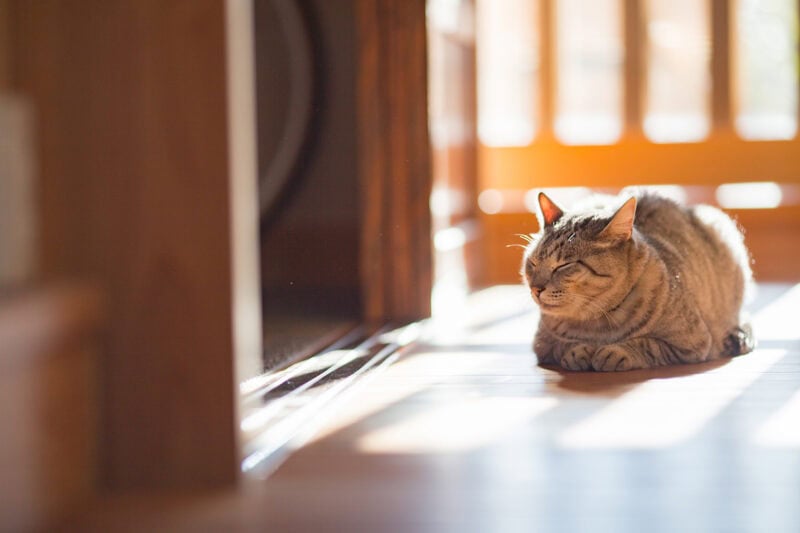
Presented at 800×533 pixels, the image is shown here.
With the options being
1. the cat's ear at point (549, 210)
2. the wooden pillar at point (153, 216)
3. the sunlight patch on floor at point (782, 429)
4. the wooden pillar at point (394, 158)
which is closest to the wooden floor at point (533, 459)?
the sunlight patch on floor at point (782, 429)

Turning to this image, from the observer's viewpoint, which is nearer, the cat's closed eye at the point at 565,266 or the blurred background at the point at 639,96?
the cat's closed eye at the point at 565,266

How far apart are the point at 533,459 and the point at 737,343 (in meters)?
1.18

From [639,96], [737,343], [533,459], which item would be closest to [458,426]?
[533,459]

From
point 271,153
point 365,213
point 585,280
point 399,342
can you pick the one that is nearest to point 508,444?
point 585,280

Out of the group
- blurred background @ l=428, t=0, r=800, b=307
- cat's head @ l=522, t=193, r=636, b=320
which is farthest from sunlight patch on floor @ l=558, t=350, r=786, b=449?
blurred background @ l=428, t=0, r=800, b=307

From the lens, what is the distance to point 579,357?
2398 mm

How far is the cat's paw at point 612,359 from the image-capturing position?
2387 mm

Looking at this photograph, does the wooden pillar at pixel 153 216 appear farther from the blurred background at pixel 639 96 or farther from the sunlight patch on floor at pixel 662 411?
the blurred background at pixel 639 96

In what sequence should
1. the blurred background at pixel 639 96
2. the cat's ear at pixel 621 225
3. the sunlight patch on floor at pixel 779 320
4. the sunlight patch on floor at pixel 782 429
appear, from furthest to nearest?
the blurred background at pixel 639 96 < the sunlight patch on floor at pixel 779 320 < the cat's ear at pixel 621 225 < the sunlight patch on floor at pixel 782 429

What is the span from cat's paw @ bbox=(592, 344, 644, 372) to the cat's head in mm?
86

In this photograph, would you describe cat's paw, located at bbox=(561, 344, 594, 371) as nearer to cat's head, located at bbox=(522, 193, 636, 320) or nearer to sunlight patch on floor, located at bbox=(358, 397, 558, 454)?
cat's head, located at bbox=(522, 193, 636, 320)

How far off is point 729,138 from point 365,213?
3126 mm

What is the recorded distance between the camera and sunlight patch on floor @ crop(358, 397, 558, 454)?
1.79 meters

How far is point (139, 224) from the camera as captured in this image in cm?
150
